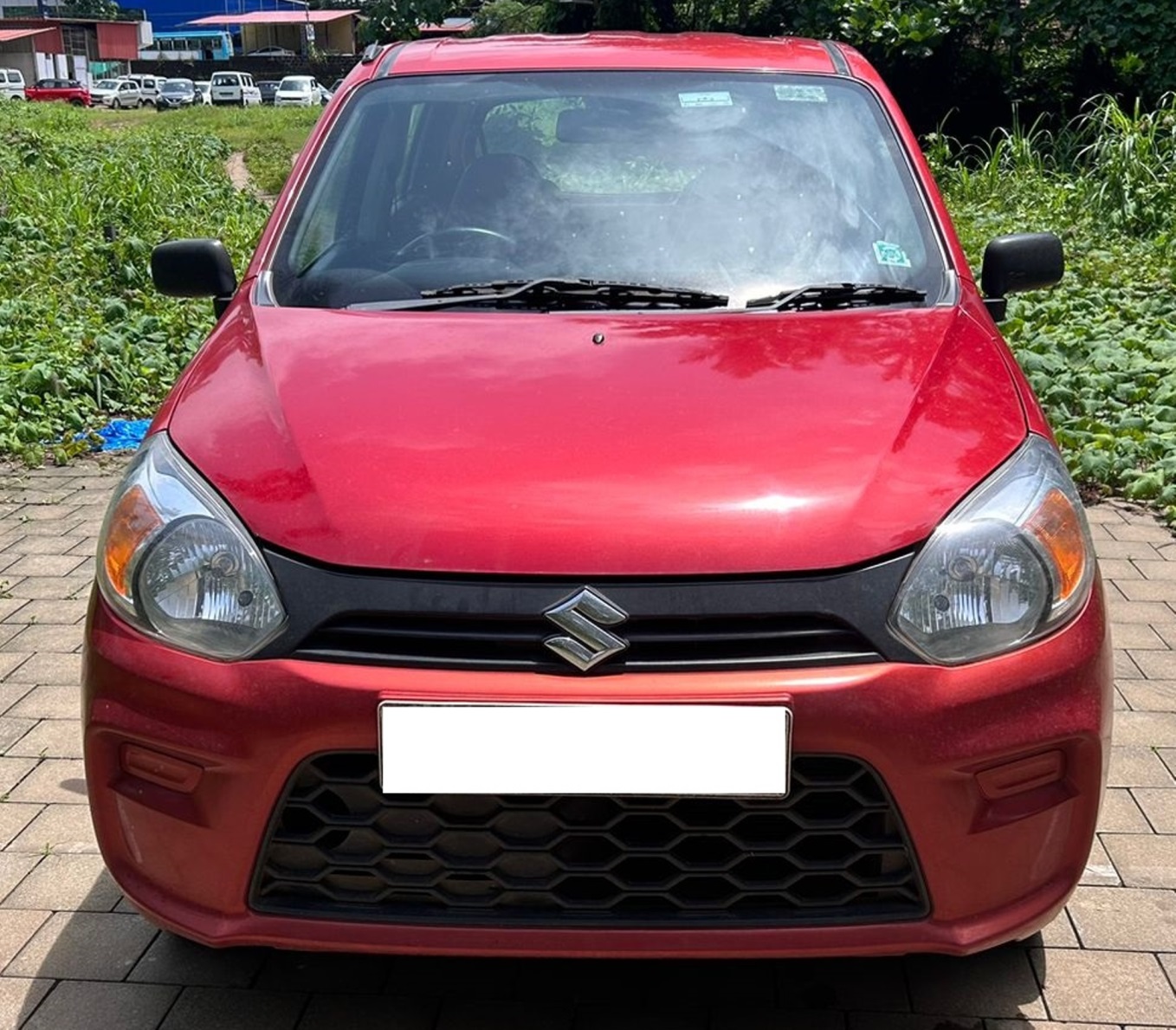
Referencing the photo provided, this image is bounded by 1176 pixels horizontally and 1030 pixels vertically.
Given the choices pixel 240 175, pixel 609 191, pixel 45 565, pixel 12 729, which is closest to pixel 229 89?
pixel 240 175

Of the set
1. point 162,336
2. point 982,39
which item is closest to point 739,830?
point 162,336

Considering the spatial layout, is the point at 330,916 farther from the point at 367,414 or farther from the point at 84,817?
the point at 84,817

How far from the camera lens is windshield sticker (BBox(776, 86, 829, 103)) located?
141 inches

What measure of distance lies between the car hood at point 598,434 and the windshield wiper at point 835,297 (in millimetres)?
80

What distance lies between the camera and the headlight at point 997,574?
2172mm

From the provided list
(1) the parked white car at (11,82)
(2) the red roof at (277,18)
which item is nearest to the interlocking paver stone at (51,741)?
(1) the parked white car at (11,82)

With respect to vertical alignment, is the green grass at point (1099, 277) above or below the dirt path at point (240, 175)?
above

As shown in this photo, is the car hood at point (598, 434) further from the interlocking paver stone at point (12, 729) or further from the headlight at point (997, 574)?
the interlocking paver stone at point (12, 729)

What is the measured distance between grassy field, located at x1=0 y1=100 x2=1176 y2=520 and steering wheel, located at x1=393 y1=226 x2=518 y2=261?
10.2ft

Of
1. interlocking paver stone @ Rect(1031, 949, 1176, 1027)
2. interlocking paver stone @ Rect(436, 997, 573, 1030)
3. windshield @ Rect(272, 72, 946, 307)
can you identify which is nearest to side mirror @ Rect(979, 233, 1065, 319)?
windshield @ Rect(272, 72, 946, 307)

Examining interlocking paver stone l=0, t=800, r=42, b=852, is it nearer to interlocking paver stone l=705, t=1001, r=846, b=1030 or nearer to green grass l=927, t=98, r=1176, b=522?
interlocking paver stone l=705, t=1001, r=846, b=1030

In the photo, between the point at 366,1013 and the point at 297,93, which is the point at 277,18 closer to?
the point at 297,93

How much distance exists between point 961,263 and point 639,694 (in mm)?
1507

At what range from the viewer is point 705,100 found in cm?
355
